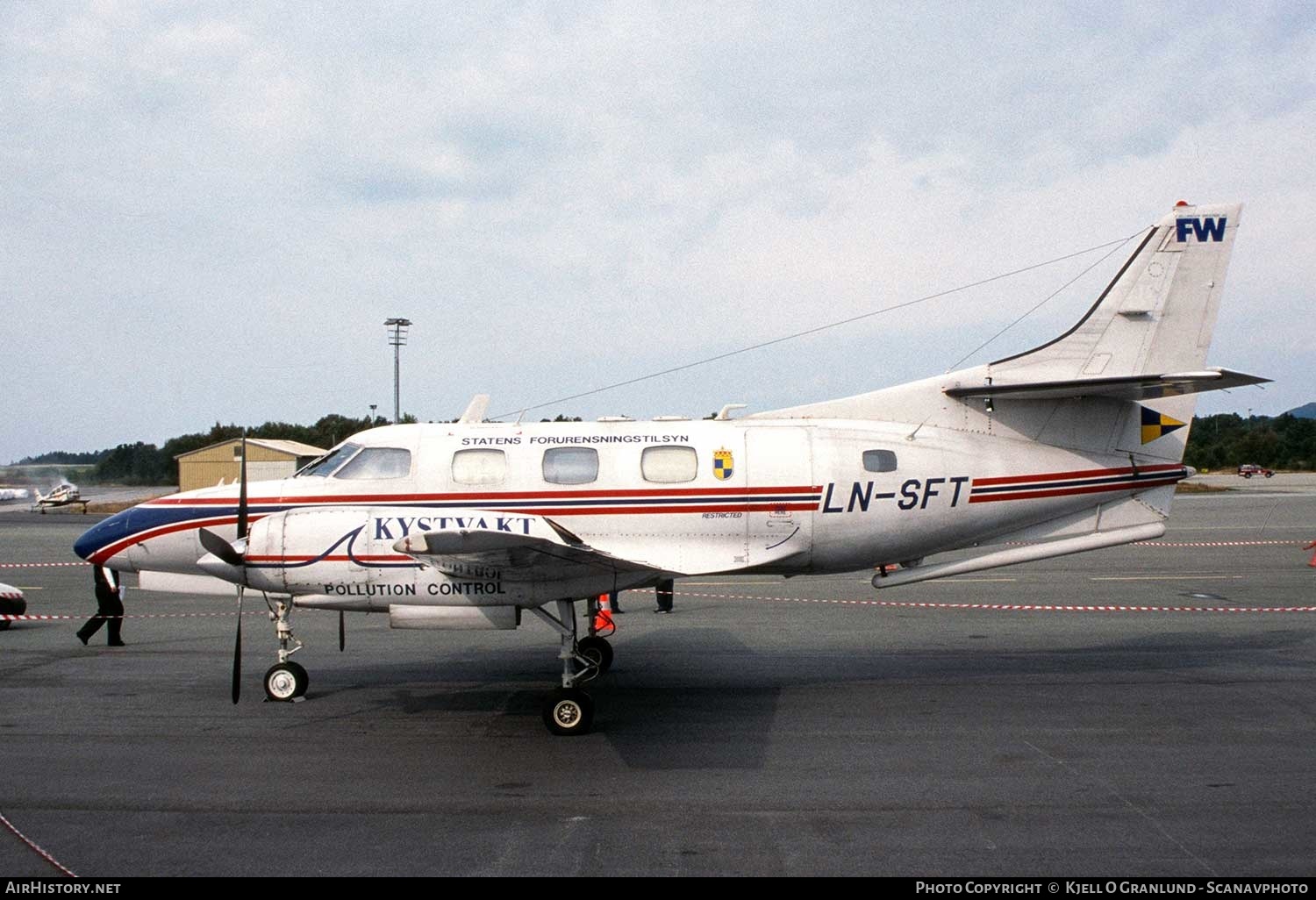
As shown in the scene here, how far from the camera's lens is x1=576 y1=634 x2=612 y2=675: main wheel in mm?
11961

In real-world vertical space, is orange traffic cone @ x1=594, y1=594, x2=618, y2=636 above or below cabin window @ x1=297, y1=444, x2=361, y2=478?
below

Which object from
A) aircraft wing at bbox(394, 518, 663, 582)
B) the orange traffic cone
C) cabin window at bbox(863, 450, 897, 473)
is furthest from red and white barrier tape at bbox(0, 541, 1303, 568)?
aircraft wing at bbox(394, 518, 663, 582)

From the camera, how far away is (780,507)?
11.0 metres

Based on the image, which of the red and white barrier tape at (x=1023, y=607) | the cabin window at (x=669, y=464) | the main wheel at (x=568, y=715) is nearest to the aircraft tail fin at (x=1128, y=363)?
the cabin window at (x=669, y=464)

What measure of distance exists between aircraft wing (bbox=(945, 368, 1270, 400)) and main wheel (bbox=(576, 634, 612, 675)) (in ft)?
17.3

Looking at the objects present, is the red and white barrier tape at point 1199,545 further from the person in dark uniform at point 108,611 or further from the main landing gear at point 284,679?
the main landing gear at point 284,679

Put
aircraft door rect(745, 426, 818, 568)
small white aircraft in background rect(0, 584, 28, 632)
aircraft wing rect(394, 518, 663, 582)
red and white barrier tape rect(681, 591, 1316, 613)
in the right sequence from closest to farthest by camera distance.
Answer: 1. aircraft wing rect(394, 518, 663, 582)
2. aircraft door rect(745, 426, 818, 568)
3. small white aircraft in background rect(0, 584, 28, 632)
4. red and white barrier tape rect(681, 591, 1316, 613)

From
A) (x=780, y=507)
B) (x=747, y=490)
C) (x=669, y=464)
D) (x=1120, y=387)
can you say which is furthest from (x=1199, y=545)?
(x=669, y=464)

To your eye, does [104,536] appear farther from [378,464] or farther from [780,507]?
[780,507]

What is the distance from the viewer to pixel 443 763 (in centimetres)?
888

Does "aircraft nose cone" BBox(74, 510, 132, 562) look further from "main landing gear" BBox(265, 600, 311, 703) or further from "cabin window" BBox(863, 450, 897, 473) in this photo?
"cabin window" BBox(863, 450, 897, 473)

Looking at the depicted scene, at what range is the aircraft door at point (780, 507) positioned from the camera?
36.2 feet

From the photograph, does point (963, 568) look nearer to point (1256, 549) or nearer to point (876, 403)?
point (876, 403)
